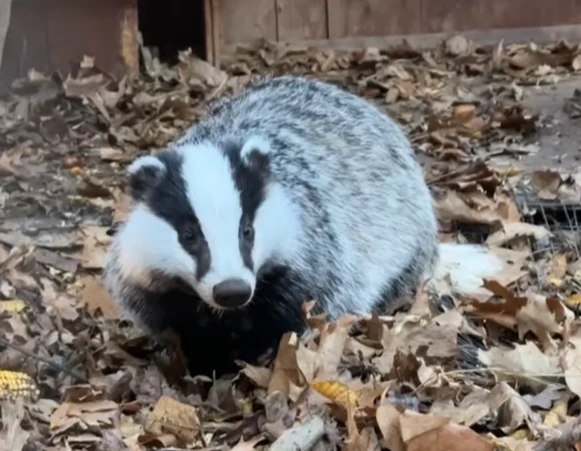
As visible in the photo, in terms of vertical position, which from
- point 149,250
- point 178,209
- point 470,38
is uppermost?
point 178,209

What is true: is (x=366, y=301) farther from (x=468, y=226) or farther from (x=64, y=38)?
(x=64, y=38)

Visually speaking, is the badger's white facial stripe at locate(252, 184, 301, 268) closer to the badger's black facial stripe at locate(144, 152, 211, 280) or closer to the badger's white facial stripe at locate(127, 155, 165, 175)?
the badger's black facial stripe at locate(144, 152, 211, 280)

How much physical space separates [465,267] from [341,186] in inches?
21.6

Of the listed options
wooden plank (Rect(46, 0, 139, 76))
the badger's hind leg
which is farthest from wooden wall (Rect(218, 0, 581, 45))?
the badger's hind leg

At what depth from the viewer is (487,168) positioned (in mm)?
4496

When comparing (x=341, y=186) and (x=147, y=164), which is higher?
(x=147, y=164)

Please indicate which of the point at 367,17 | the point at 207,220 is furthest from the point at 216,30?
the point at 207,220

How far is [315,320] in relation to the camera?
9.74ft

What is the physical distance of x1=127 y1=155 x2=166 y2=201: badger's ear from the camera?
289 centimetres

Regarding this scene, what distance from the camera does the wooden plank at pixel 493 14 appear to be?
654 cm

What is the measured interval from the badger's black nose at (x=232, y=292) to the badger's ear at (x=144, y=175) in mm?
415

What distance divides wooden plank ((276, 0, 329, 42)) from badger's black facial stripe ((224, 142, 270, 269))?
3856mm

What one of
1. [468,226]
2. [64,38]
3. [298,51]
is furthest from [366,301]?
[298,51]

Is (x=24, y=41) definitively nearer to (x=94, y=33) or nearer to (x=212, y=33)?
(x=94, y=33)
